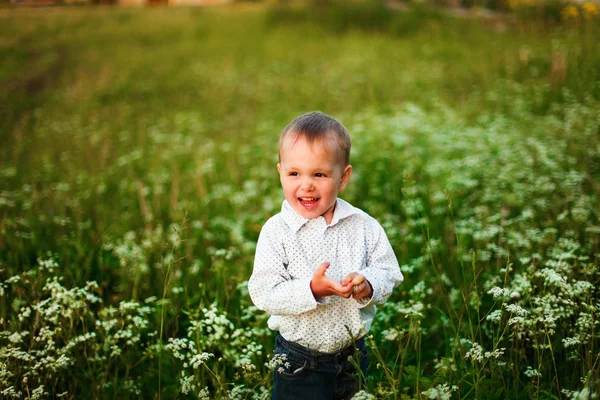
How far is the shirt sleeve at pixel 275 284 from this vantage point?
6.78 ft

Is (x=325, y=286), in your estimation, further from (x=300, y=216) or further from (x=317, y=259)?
(x=300, y=216)

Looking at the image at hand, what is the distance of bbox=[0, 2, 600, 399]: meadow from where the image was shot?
265cm

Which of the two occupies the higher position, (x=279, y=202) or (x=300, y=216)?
(x=300, y=216)

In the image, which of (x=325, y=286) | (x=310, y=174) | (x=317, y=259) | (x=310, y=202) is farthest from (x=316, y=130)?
(x=325, y=286)

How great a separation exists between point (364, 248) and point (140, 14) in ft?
62.9

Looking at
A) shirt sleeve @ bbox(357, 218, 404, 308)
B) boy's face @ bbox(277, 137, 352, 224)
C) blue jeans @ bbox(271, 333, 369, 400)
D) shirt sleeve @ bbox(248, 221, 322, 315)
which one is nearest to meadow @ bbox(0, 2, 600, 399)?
blue jeans @ bbox(271, 333, 369, 400)

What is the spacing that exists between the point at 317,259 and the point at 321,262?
22mm

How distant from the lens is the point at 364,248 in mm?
2291

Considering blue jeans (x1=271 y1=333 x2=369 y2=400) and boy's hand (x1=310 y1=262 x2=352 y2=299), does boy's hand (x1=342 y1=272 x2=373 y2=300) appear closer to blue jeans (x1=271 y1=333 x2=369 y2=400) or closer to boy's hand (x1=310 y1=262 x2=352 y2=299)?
boy's hand (x1=310 y1=262 x2=352 y2=299)

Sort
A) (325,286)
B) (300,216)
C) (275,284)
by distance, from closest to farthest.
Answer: (325,286) → (275,284) → (300,216)

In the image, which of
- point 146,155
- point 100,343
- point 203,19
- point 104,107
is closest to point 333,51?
point 104,107

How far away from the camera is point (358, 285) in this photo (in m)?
2.01

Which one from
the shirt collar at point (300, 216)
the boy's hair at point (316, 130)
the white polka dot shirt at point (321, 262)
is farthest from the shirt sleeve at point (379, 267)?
the boy's hair at point (316, 130)

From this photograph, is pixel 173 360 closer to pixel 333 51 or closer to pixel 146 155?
pixel 146 155
